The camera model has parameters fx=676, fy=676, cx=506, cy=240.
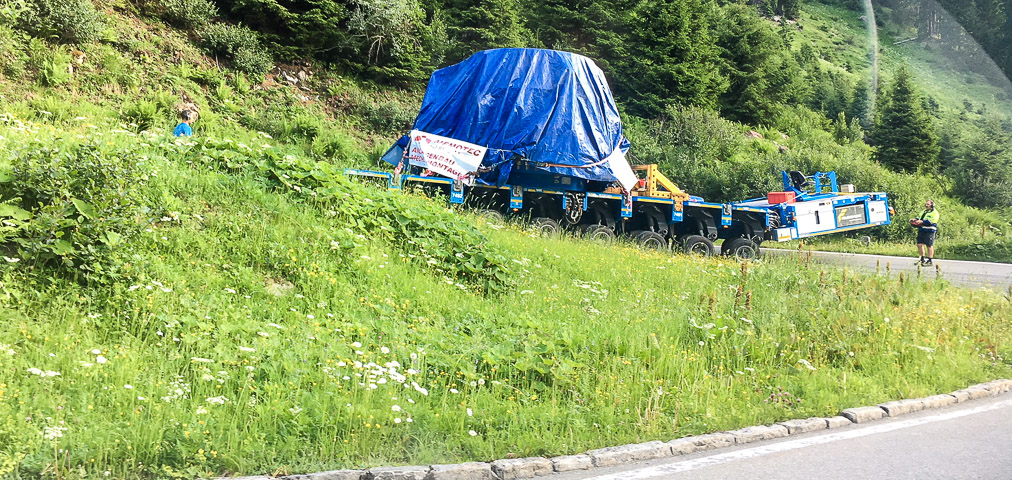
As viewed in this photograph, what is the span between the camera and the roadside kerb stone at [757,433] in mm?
5066

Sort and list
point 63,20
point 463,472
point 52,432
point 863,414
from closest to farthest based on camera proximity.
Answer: point 52,432 < point 463,472 < point 863,414 < point 63,20

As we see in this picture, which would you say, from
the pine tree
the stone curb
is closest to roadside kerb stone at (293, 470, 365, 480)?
the stone curb

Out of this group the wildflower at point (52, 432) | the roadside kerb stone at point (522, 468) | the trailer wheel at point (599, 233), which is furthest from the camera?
the trailer wheel at point (599, 233)

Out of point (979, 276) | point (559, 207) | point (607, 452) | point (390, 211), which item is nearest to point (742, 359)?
point (607, 452)

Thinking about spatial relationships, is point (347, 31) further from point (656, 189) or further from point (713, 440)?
point (713, 440)

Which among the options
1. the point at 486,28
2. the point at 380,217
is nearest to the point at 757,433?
the point at 380,217

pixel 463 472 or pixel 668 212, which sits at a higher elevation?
pixel 668 212

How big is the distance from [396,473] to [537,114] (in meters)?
12.2

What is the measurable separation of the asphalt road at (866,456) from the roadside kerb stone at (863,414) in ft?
0.24

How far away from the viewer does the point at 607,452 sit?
15.2 ft

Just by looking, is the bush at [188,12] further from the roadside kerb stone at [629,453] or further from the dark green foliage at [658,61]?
the roadside kerb stone at [629,453]

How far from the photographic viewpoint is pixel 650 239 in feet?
52.8

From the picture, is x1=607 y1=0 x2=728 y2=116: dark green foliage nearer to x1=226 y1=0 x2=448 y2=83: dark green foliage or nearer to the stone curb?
x1=226 y1=0 x2=448 y2=83: dark green foliage

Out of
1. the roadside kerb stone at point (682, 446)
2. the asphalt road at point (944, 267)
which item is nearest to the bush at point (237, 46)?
the asphalt road at point (944, 267)
